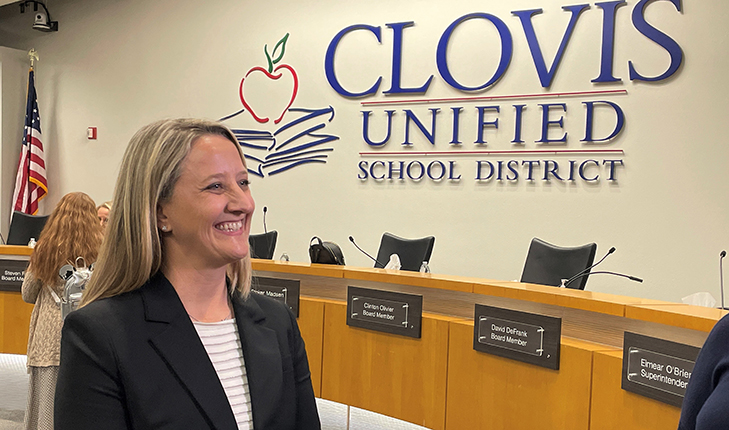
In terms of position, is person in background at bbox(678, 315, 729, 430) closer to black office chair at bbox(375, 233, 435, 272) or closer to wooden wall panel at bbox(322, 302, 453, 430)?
wooden wall panel at bbox(322, 302, 453, 430)

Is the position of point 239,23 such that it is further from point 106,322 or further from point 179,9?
point 106,322

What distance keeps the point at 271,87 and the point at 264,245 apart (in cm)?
241

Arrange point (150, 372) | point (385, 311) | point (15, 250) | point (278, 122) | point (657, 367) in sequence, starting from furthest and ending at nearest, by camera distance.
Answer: point (278, 122)
point (15, 250)
point (385, 311)
point (657, 367)
point (150, 372)

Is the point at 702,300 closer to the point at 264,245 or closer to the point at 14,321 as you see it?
the point at 264,245

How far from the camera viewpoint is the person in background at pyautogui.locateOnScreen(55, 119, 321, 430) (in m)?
1.09

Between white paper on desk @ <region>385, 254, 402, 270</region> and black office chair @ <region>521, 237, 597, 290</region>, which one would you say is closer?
black office chair @ <region>521, 237, 597, 290</region>

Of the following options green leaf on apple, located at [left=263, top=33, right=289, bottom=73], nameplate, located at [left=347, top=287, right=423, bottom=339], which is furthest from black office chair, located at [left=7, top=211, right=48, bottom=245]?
nameplate, located at [left=347, top=287, right=423, bottom=339]

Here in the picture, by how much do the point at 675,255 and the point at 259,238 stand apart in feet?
10.5

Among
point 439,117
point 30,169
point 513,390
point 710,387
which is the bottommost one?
point 513,390

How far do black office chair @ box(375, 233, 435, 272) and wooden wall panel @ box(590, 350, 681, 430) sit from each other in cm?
229

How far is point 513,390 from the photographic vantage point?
2840mm

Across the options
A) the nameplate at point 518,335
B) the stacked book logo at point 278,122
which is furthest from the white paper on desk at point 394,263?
the stacked book logo at point 278,122

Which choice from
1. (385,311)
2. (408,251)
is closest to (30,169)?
(408,251)

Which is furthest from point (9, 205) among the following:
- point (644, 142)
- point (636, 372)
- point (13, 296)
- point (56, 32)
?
point (636, 372)
